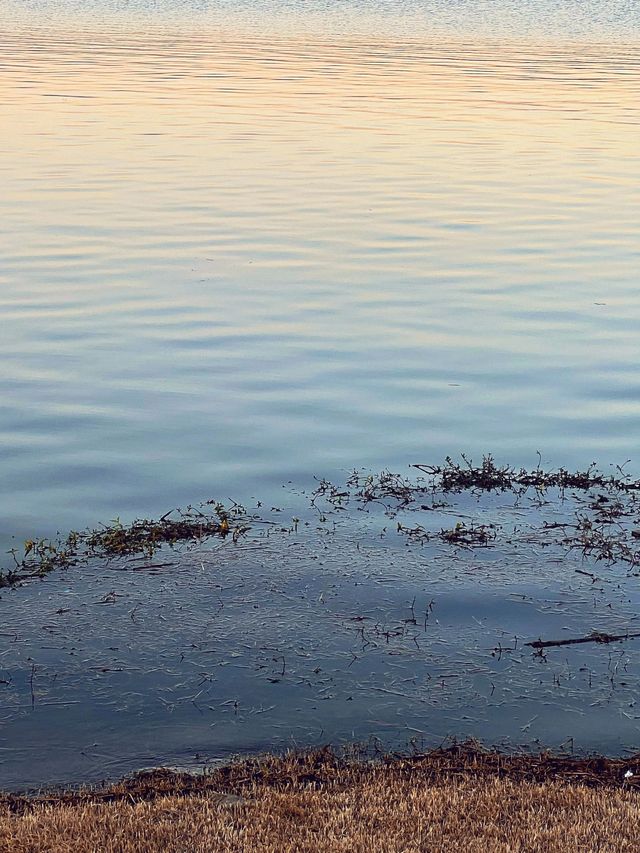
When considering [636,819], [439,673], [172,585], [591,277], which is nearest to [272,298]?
[591,277]

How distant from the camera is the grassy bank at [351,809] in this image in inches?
254

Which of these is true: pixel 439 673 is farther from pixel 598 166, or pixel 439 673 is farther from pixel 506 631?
pixel 598 166

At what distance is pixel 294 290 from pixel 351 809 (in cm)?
1315

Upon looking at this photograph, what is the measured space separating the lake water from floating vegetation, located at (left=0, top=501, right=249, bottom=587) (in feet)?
1.16

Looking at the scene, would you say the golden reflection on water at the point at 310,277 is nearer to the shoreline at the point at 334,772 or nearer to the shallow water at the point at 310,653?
the shallow water at the point at 310,653

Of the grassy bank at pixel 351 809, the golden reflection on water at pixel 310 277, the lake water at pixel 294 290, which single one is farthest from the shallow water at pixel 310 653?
the golden reflection on water at pixel 310 277

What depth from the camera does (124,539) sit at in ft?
35.3

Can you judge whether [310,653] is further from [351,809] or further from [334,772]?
[351,809]

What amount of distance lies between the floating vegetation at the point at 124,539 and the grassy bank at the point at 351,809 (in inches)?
129

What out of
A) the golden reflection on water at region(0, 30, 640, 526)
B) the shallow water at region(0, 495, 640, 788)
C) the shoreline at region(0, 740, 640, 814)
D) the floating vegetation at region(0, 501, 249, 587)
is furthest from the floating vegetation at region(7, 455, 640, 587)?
the shoreline at region(0, 740, 640, 814)

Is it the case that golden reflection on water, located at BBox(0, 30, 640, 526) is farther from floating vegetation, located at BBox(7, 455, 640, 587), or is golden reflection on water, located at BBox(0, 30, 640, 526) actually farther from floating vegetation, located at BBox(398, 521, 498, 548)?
floating vegetation, located at BBox(398, 521, 498, 548)

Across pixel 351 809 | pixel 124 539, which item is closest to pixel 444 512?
pixel 124 539

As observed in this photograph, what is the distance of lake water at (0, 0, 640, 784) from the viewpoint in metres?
13.0

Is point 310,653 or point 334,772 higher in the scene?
point 310,653
